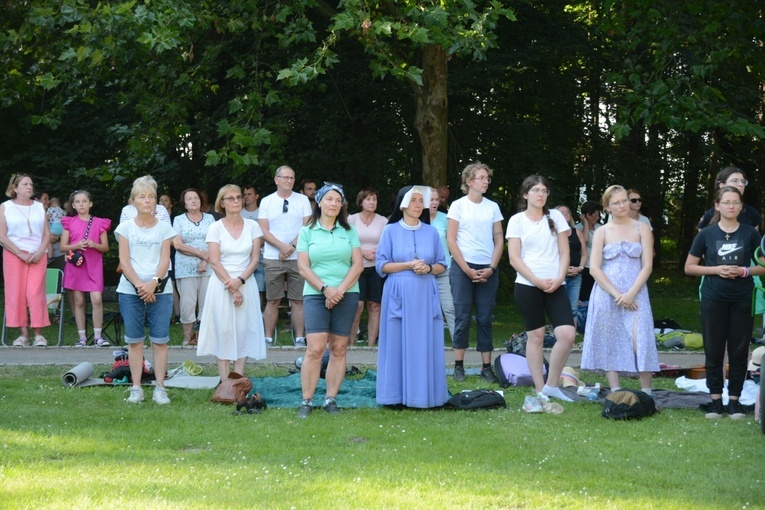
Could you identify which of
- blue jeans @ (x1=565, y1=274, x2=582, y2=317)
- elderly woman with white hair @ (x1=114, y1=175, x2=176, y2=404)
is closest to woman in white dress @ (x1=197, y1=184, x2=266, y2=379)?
elderly woman with white hair @ (x1=114, y1=175, x2=176, y2=404)

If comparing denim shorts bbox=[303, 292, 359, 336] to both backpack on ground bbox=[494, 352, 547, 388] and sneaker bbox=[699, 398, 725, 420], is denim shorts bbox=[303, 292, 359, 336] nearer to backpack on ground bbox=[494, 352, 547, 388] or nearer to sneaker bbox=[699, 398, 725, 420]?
backpack on ground bbox=[494, 352, 547, 388]

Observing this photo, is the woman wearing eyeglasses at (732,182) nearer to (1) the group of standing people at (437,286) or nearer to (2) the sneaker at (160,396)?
(1) the group of standing people at (437,286)

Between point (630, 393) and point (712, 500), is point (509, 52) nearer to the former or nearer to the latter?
point (630, 393)

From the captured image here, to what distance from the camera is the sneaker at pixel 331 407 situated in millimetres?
9477

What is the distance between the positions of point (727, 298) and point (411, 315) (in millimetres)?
2695

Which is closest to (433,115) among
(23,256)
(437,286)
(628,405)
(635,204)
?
(635,204)

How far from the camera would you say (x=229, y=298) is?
418 inches

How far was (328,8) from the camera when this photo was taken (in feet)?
60.6

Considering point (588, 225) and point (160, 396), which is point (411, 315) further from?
point (588, 225)

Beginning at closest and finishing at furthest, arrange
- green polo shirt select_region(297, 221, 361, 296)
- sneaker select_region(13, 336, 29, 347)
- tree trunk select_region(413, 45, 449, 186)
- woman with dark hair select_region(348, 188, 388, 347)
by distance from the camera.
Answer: green polo shirt select_region(297, 221, 361, 296)
woman with dark hair select_region(348, 188, 388, 347)
sneaker select_region(13, 336, 29, 347)
tree trunk select_region(413, 45, 449, 186)

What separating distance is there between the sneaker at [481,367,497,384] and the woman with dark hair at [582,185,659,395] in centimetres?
152

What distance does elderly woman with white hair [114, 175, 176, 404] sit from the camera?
33.0ft

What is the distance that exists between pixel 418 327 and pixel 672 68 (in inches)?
383

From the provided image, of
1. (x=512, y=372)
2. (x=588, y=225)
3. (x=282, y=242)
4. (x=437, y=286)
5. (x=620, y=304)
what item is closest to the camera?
(x=620, y=304)
